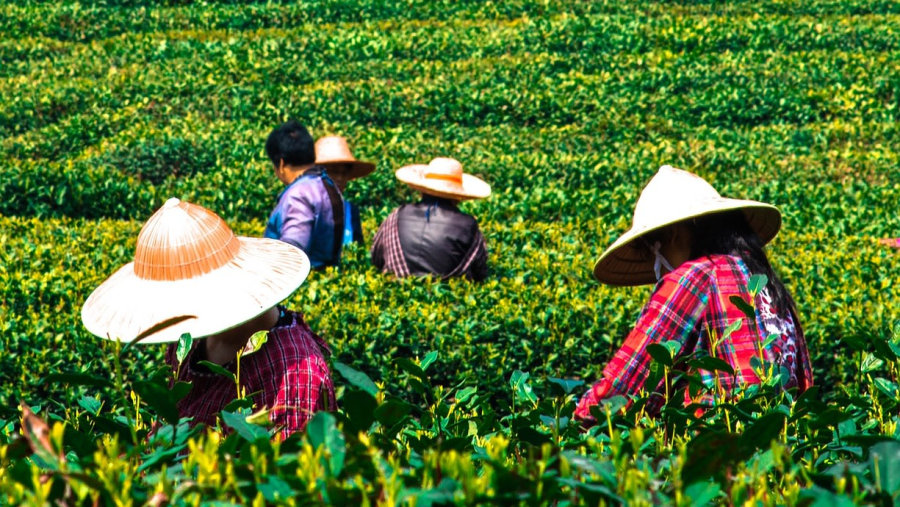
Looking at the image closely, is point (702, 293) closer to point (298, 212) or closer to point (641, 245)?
point (641, 245)

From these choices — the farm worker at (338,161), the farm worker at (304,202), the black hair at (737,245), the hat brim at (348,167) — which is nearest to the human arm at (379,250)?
the farm worker at (304,202)

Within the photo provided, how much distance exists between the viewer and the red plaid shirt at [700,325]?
2785 mm

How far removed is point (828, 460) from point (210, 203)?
8645 mm

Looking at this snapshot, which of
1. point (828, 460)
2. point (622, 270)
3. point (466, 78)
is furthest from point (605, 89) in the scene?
point (828, 460)

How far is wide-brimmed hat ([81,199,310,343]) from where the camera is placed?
2.50 metres

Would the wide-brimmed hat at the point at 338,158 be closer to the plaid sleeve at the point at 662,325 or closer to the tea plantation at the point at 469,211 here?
the tea plantation at the point at 469,211

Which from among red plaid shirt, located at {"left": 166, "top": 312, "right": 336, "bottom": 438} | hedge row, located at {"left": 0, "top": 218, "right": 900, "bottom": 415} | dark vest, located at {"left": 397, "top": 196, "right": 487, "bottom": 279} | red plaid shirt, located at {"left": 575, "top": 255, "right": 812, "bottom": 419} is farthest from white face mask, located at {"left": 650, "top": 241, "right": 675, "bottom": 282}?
dark vest, located at {"left": 397, "top": 196, "right": 487, "bottom": 279}

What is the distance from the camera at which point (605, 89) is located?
15.5m

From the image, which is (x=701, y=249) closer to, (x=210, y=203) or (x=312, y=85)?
(x=210, y=203)

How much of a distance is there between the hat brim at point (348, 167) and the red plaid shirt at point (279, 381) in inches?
176

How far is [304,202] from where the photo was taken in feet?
17.9

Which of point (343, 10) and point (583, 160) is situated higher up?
point (343, 10)

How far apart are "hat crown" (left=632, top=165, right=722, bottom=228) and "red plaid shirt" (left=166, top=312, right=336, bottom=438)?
4.09ft

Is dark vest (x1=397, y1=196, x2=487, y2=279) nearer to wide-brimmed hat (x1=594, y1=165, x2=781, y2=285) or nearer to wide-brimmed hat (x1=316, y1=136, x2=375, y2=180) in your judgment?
wide-brimmed hat (x1=316, y1=136, x2=375, y2=180)
